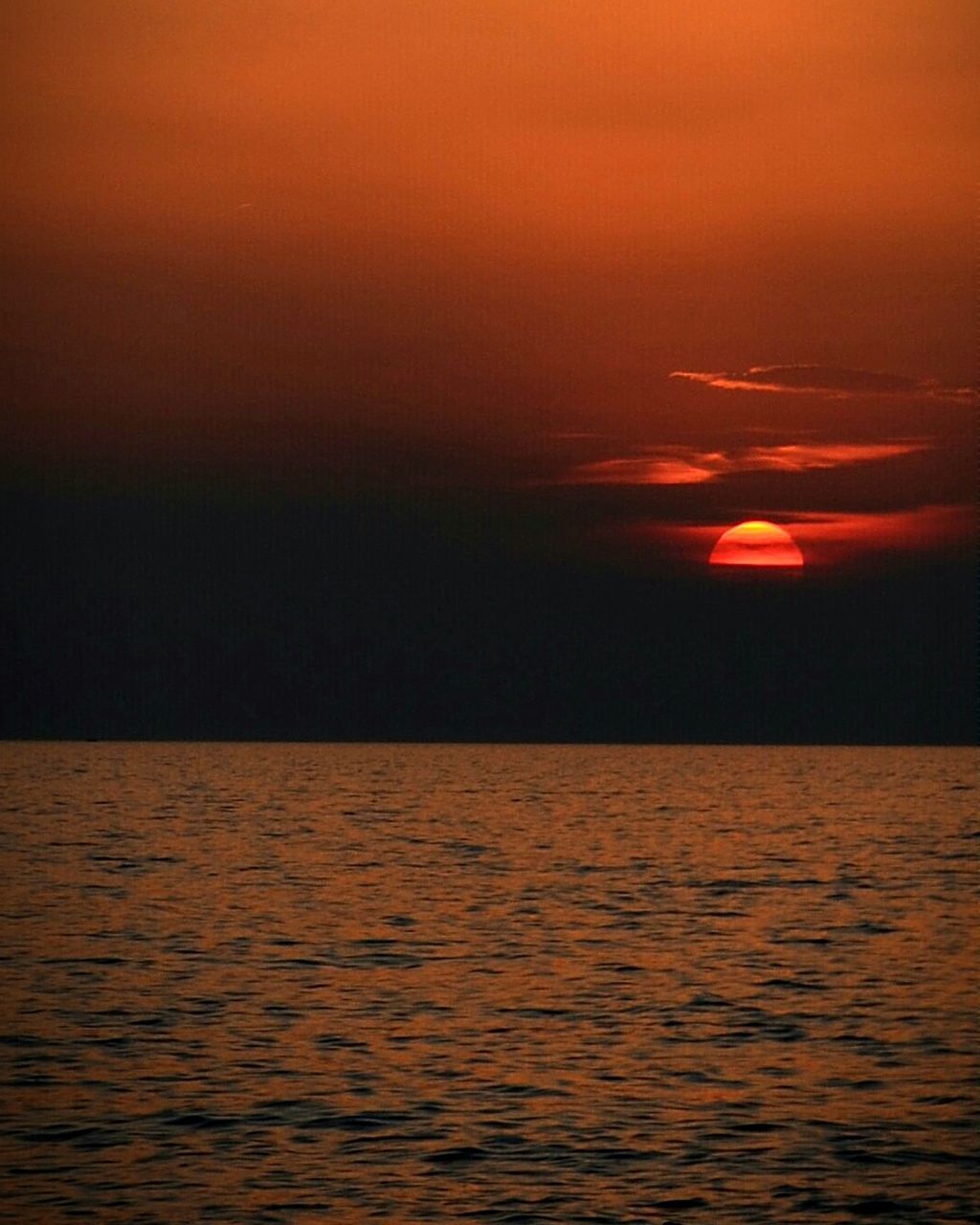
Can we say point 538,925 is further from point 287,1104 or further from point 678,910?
point 287,1104

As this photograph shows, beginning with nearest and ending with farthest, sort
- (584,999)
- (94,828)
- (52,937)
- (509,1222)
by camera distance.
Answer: (509,1222), (584,999), (52,937), (94,828)

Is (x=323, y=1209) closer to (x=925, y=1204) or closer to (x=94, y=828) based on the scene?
(x=925, y=1204)

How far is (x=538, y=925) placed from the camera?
167ft

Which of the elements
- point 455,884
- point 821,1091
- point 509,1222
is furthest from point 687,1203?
point 455,884

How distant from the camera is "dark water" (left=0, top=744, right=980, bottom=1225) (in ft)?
76.4

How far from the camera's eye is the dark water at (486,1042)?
23281mm

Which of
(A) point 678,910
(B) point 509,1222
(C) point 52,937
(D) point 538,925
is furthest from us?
(A) point 678,910

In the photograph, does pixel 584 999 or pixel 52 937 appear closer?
pixel 584 999

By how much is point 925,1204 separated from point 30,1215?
34.8ft

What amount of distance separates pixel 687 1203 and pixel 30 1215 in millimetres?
7708

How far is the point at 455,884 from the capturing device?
63812 millimetres

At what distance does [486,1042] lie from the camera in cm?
3241

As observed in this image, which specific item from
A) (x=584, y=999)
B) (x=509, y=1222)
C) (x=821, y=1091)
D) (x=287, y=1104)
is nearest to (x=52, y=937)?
(x=584, y=999)

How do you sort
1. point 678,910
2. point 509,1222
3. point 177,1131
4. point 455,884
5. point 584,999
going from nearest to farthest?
point 509,1222
point 177,1131
point 584,999
point 678,910
point 455,884
